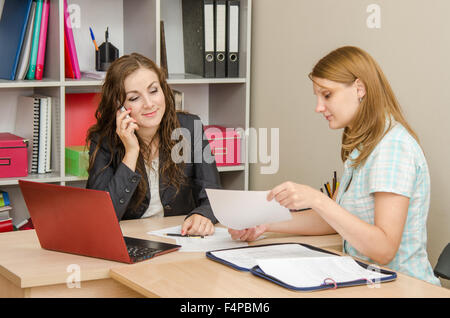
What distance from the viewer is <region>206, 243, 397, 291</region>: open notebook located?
1419 mm

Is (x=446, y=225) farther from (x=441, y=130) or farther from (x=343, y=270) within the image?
(x=343, y=270)

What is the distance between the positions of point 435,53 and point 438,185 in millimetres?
449

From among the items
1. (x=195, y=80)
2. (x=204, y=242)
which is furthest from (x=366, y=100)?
(x=195, y=80)

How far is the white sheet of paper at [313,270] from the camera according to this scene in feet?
4.69

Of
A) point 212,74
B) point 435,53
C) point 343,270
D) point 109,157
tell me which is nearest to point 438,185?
point 435,53

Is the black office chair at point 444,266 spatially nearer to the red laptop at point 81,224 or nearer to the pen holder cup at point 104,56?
the red laptop at point 81,224

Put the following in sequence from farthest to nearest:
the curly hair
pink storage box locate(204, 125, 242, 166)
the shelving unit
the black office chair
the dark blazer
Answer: pink storage box locate(204, 125, 242, 166) < the shelving unit < the curly hair < the dark blazer < the black office chair

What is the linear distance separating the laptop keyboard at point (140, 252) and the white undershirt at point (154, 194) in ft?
1.79

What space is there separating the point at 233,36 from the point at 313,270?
6.23 feet

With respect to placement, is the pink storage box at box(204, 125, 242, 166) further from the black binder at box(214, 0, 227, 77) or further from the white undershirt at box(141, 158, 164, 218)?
the white undershirt at box(141, 158, 164, 218)

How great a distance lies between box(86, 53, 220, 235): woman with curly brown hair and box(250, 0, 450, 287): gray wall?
63 cm

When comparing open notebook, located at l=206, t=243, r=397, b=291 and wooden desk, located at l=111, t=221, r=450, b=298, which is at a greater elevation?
open notebook, located at l=206, t=243, r=397, b=291

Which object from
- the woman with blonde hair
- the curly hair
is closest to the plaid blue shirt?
the woman with blonde hair

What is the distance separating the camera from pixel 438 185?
2.13 m
